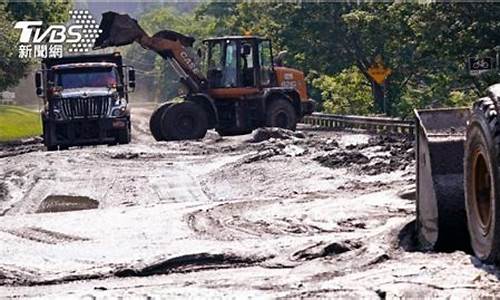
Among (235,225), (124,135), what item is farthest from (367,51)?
(235,225)

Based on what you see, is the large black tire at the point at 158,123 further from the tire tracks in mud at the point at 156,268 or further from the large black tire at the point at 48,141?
the tire tracks in mud at the point at 156,268

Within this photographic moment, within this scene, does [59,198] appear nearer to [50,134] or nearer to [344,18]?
[50,134]

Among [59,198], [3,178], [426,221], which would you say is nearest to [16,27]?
[3,178]

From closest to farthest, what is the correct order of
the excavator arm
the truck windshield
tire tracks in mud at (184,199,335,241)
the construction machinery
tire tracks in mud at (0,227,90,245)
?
tire tracks in mud at (184,199,335,241) → tire tracks in mud at (0,227,90,245) → the truck windshield → the excavator arm → the construction machinery

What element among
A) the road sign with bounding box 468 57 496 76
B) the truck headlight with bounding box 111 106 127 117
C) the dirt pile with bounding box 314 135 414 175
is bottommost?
the truck headlight with bounding box 111 106 127 117

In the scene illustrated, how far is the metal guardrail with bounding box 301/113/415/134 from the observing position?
30984 mm

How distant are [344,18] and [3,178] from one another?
91.1ft

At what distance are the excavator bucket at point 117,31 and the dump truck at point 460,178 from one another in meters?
23.8

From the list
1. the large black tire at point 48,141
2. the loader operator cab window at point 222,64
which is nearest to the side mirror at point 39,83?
the large black tire at point 48,141

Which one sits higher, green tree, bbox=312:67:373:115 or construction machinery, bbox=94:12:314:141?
construction machinery, bbox=94:12:314:141

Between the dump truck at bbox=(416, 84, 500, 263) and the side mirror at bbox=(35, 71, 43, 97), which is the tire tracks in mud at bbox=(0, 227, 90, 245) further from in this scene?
the side mirror at bbox=(35, 71, 43, 97)

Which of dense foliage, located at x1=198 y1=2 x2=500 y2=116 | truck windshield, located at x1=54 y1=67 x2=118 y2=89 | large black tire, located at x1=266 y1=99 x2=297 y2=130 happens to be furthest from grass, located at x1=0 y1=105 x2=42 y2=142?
truck windshield, located at x1=54 y1=67 x2=118 y2=89

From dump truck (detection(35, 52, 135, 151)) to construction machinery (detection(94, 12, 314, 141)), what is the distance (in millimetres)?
1492

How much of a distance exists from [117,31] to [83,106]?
3314 millimetres
